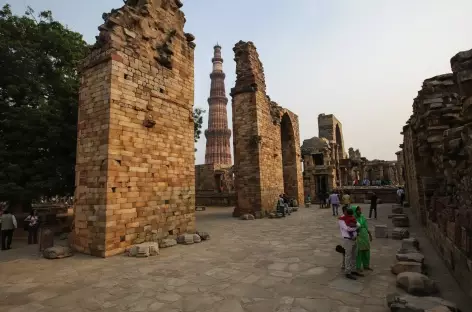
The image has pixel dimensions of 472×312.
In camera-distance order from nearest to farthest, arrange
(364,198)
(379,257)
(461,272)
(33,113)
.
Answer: (461,272)
(379,257)
(33,113)
(364,198)

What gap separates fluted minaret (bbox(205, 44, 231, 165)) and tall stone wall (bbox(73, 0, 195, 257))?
38.2 meters

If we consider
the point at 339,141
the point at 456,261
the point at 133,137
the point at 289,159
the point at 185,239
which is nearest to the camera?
the point at 456,261

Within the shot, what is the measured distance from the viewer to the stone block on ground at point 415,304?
2664mm

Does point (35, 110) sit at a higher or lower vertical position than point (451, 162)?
higher

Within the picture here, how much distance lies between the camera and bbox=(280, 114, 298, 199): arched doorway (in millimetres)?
18844

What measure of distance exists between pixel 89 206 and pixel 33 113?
533 cm

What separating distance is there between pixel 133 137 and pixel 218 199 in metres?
16.6

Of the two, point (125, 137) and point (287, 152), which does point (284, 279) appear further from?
point (287, 152)

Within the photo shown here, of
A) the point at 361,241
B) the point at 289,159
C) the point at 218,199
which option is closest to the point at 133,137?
the point at 361,241

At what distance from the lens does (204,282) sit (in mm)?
4199

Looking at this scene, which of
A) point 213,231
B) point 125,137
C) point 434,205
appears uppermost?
point 125,137

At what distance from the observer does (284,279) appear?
423cm

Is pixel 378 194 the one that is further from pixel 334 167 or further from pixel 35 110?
pixel 35 110

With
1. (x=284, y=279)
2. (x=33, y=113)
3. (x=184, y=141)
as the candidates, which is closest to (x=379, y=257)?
(x=284, y=279)
